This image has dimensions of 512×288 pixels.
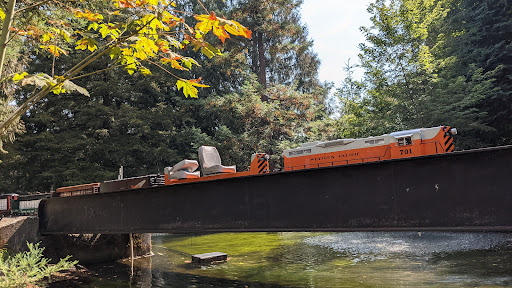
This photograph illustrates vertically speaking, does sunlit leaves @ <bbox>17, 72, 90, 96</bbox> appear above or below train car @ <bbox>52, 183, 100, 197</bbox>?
above

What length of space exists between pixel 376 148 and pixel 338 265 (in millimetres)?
6052

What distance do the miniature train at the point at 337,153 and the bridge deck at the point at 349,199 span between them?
2.86 ft

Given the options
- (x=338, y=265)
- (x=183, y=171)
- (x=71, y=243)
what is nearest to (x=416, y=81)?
(x=338, y=265)

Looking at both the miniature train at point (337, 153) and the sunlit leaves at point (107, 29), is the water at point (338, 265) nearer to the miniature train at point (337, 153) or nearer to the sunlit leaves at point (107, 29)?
the miniature train at point (337, 153)

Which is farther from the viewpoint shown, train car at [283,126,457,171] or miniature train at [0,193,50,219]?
miniature train at [0,193,50,219]

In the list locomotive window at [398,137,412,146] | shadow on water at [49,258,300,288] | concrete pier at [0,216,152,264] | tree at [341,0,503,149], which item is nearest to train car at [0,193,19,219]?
concrete pier at [0,216,152,264]

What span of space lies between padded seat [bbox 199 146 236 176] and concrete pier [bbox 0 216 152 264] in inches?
305

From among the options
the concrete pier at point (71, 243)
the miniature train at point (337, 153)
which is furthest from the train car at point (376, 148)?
the concrete pier at point (71, 243)

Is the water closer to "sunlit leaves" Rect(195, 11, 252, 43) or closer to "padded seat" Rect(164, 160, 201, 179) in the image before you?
"padded seat" Rect(164, 160, 201, 179)

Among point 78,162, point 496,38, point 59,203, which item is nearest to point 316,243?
point 59,203

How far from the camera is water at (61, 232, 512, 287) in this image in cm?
1169

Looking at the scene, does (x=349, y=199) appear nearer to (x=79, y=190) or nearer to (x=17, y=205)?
(x=79, y=190)

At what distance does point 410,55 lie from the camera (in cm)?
3016

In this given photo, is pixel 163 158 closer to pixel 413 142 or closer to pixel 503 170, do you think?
pixel 413 142
